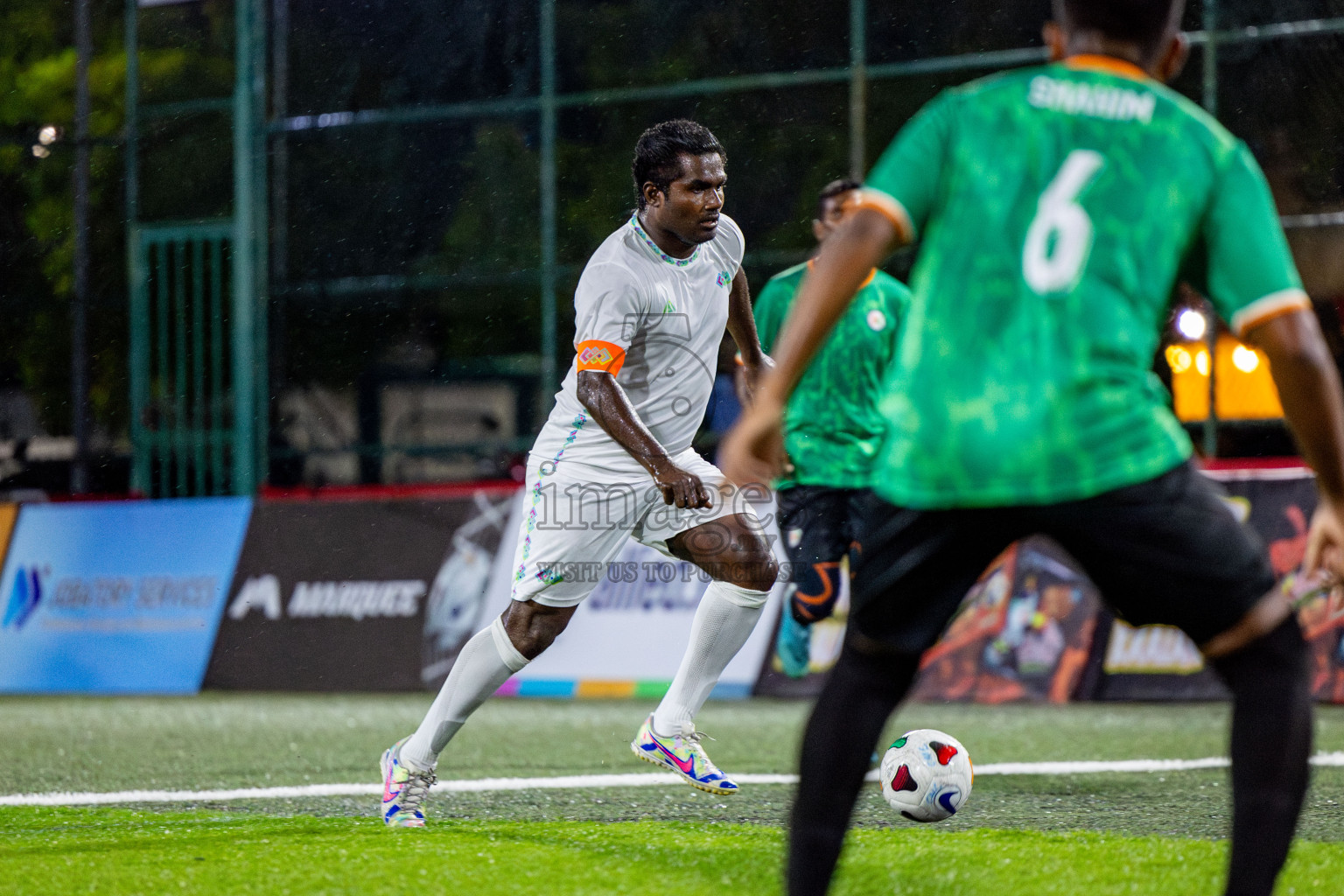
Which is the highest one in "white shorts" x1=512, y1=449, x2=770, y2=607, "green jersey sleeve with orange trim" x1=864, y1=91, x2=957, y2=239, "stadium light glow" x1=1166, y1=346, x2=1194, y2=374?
"green jersey sleeve with orange trim" x1=864, y1=91, x2=957, y2=239

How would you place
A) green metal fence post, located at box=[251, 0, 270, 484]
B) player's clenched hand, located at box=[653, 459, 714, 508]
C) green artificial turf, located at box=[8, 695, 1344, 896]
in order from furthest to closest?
green metal fence post, located at box=[251, 0, 270, 484]
player's clenched hand, located at box=[653, 459, 714, 508]
green artificial turf, located at box=[8, 695, 1344, 896]

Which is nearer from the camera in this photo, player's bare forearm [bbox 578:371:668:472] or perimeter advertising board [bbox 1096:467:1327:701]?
player's bare forearm [bbox 578:371:668:472]

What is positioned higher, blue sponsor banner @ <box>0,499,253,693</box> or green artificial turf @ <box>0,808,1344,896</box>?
green artificial turf @ <box>0,808,1344,896</box>

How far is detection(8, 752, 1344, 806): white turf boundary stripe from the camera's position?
6227 millimetres

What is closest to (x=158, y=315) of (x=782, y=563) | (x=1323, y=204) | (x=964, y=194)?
(x=782, y=563)

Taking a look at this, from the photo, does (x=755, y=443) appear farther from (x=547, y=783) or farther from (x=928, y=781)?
(x=547, y=783)

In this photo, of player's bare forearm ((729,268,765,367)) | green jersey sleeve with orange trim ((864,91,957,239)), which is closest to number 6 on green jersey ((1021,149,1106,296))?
green jersey sleeve with orange trim ((864,91,957,239))

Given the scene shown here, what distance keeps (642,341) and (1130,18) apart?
9.15ft

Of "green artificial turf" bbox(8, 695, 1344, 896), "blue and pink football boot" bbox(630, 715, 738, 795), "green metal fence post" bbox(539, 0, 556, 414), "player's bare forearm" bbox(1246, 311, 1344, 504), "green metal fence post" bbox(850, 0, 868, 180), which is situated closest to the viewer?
"player's bare forearm" bbox(1246, 311, 1344, 504)

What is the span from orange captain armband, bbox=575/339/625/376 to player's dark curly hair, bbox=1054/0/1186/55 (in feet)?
8.52

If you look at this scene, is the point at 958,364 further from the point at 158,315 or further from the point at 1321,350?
the point at 158,315

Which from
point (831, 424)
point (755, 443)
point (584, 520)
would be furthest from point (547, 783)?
point (755, 443)

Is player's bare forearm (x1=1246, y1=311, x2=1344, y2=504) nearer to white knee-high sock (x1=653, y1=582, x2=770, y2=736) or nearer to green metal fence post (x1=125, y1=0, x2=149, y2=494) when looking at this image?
white knee-high sock (x1=653, y1=582, x2=770, y2=736)

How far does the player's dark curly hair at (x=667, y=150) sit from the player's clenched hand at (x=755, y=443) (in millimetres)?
2795
